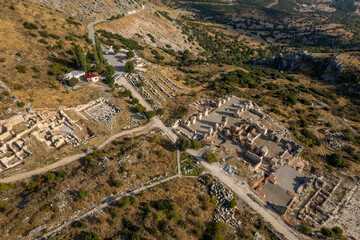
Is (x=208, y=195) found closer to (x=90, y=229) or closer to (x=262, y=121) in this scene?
(x=90, y=229)

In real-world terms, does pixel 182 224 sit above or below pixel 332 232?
above

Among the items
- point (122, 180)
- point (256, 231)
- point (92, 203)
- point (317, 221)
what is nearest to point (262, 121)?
point (317, 221)

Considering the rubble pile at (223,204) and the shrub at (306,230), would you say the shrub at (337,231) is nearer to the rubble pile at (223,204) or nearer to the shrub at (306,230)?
the shrub at (306,230)

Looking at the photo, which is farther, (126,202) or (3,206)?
(126,202)

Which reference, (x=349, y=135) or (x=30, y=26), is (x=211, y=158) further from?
(x=30, y=26)

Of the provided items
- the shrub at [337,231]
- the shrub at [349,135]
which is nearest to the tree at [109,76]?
the shrub at [337,231]

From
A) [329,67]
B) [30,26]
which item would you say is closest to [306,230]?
[329,67]

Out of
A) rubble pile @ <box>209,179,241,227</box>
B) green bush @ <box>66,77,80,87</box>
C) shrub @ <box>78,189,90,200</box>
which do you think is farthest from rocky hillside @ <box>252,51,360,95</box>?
green bush @ <box>66,77,80,87</box>
